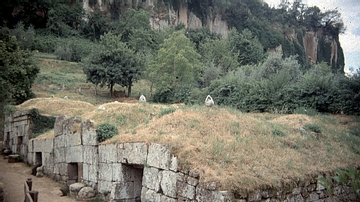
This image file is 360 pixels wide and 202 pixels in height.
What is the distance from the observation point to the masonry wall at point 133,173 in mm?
8031

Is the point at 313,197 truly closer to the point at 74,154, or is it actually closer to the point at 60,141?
the point at 74,154

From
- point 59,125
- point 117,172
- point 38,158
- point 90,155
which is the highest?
point 59,125

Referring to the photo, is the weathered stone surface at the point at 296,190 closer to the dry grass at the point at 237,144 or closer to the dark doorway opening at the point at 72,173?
the dry grass at the point at 237,144

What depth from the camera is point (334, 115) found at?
20.6m

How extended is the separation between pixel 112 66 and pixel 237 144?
96.5ft

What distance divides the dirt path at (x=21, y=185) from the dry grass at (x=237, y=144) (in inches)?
154

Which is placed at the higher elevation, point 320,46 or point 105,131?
point 320,46

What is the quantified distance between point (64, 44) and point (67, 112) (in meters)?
36.8

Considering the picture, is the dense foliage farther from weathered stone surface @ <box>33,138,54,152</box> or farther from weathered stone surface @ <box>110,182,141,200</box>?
weathered stone surface @ <box>110,182,141,200</box>

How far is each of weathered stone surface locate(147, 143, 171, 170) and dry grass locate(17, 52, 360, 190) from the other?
0.84 ft

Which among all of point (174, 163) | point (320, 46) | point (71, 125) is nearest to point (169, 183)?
point (174, 163)

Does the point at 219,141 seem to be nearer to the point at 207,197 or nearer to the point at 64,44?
the point at 207,197

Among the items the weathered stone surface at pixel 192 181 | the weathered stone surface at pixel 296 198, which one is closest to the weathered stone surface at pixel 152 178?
the weathered stone surface at pixel 192 181

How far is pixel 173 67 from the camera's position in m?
37.1
